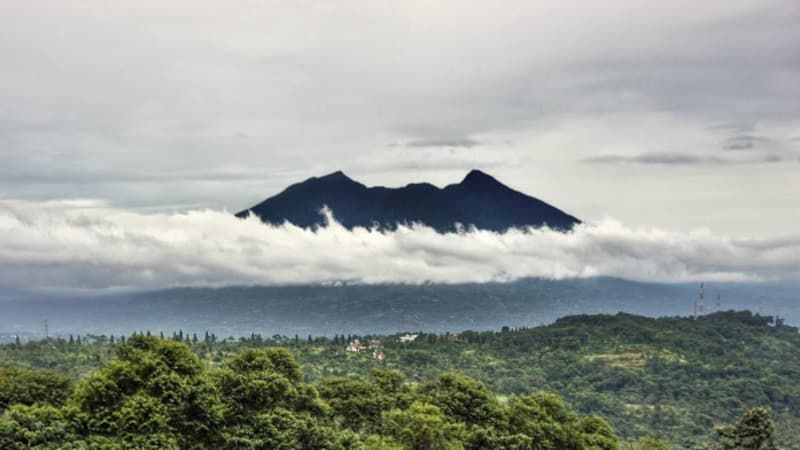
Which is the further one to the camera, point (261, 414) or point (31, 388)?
point (31, 388)

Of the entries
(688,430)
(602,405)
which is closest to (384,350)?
(602,405)

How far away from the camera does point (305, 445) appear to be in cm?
4522

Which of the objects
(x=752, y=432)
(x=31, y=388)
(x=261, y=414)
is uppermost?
(x=31, y=388)

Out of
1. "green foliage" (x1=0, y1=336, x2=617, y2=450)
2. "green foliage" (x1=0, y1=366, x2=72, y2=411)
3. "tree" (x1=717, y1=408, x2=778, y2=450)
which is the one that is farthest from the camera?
"green foliage" (x1=0, y1=366, x2=72, y2=411)

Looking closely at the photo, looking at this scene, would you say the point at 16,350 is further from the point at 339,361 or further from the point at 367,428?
the point at 367,428

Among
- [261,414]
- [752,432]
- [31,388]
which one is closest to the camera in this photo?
[261,414]

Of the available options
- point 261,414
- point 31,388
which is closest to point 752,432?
point 261,414

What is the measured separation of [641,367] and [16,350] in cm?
16146

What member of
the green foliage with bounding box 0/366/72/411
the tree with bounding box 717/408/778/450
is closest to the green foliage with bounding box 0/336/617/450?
the green foliage with bounding box 0/366/72/411

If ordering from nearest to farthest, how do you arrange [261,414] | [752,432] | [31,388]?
[261,414] < [752,432] < [31,388]

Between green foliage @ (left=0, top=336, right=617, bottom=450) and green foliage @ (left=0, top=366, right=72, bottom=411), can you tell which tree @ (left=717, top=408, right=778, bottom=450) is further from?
green foliage @ (left=0, top=366, right=72, bottom=411)

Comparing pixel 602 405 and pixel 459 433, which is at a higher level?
pixel 459 433

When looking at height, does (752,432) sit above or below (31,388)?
below

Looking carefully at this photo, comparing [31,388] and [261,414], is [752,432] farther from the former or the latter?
[31,388]
